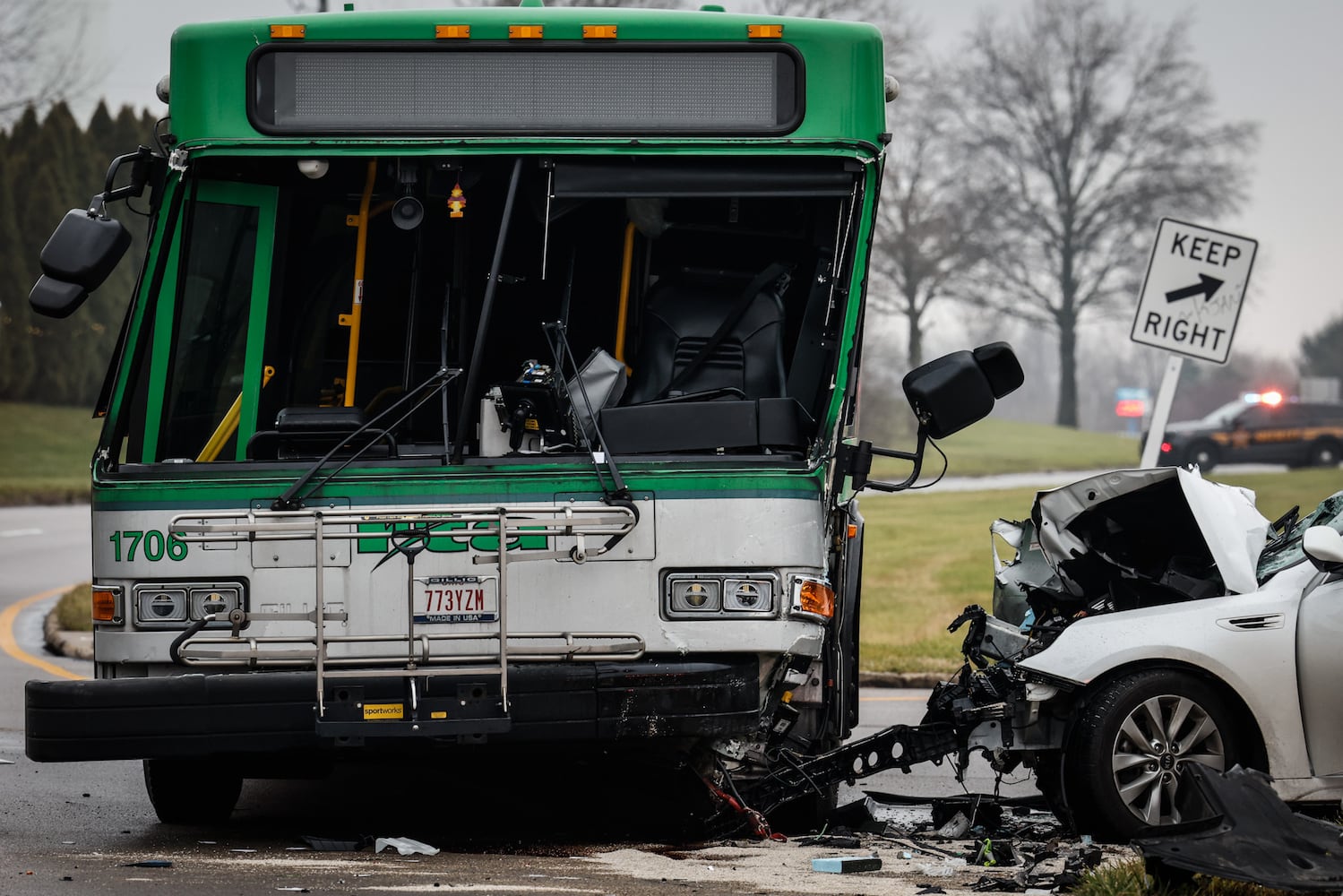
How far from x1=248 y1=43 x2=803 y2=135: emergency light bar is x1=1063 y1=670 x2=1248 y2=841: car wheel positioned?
251 cm

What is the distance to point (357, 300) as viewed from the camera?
273 inches

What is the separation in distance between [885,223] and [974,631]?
46990mm

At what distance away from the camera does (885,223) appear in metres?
53.6

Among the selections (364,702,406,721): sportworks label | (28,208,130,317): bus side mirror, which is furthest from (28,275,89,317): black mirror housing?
(364,702,406,721): sportworks label

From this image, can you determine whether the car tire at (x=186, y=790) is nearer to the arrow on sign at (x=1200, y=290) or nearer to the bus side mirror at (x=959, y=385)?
the bus side mirror at (x=959, y=385)

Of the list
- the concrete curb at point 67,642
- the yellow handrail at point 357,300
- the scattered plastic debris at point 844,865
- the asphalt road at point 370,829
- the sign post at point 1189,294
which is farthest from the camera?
the concrete curb at point 67,642

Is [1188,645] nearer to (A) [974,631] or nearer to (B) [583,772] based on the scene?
(A) [974,631]

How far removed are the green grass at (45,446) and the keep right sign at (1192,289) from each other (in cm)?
2535

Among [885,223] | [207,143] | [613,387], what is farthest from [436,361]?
[885,223]

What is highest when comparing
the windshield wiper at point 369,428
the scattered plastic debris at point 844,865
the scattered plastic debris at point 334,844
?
the windshield wiper at point 369,428

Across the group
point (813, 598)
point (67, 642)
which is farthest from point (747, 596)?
point (67, 642)

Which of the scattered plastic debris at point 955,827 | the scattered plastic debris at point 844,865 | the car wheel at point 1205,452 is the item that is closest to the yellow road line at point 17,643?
the scattered plastic debris at point 955,827

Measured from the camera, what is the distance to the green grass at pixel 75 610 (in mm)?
14031

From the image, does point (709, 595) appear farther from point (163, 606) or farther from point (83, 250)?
point (83, 250)
